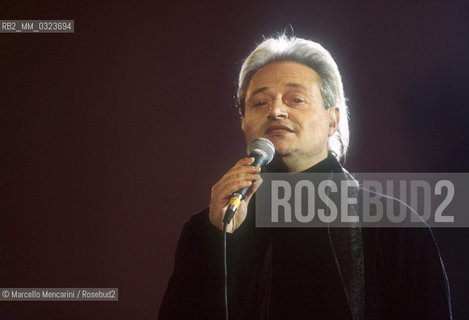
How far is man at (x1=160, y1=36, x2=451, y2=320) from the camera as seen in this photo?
1437mm

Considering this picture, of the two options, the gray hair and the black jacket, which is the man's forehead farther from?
the black jacket

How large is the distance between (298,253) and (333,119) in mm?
527

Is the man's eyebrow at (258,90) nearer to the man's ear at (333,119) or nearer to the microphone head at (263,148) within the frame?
A: the man's ear at (333,119)

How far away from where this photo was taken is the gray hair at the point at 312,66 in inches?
67.9

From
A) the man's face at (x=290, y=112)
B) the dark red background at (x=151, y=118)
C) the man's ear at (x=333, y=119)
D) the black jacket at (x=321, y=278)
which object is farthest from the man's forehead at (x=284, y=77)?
the black jacket at (x=321, y=278)

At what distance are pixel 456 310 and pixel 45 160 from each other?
1.76 m

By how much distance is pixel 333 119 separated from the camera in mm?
1749

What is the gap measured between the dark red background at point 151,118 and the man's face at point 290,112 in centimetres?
25

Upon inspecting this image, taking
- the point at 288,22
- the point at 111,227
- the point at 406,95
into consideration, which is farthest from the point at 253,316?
the point at 288,22

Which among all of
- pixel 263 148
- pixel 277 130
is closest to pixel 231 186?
pixel 263 148

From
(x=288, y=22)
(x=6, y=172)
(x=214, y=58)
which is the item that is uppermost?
(x=288, y=22)

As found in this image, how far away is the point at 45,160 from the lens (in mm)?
1990

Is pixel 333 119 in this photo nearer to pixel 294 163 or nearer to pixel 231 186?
pixel 294 163

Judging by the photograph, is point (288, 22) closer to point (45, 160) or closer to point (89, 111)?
point (89, 111)
